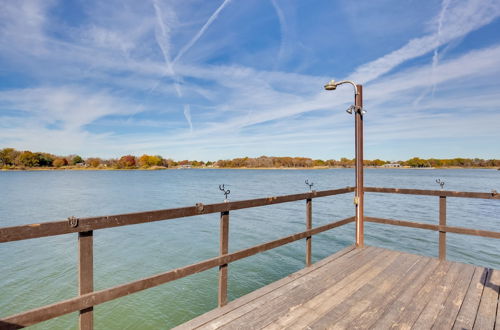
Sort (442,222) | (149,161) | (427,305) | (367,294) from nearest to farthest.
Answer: (427,305), (367,294), (442,222), (149,161)

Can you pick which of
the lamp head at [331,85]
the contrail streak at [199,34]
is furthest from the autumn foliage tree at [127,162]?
the lamp head at [331,85]

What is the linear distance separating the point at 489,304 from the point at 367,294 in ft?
3.57

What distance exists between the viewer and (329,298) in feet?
8.36

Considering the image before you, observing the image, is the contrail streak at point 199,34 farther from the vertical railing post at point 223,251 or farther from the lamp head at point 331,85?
the vertical railing post at point 223,251

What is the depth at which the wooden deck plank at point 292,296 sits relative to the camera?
2.14 metres

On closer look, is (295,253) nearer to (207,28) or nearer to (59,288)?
(59,288)

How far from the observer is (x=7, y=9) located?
1420cm

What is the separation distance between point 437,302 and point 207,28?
2236cm

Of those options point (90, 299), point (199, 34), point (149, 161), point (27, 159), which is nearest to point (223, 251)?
point (90, 299)

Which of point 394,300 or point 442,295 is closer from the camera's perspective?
point 394,300

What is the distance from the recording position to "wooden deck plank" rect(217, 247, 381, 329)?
214cm

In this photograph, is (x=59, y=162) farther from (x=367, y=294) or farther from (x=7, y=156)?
(x=367, y=294)

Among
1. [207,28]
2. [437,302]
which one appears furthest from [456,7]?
[207,28]

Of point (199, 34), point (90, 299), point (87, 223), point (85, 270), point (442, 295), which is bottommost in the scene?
point (442, 295)
